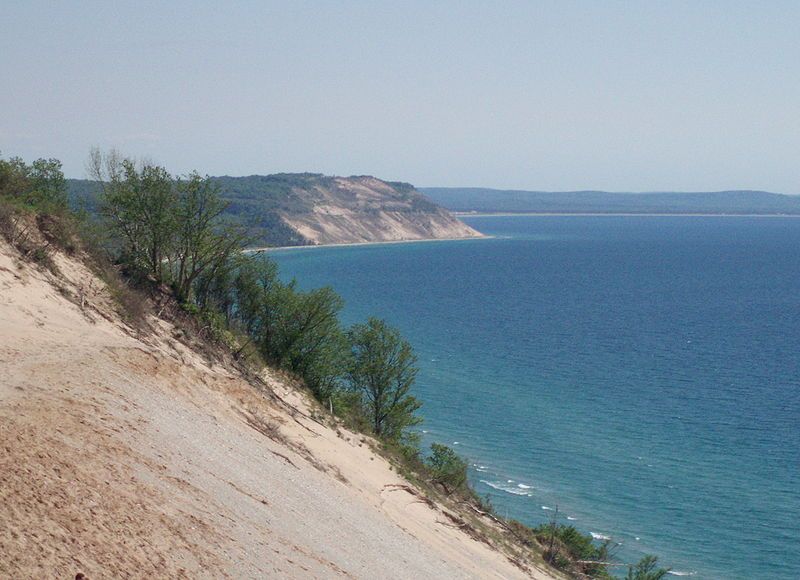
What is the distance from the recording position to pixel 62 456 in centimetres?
1270

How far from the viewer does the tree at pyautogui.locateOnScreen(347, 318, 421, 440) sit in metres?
37.4

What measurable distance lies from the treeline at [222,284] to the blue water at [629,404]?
4685 millimetres

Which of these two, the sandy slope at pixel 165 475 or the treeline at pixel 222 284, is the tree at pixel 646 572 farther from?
the sandy slope at pixel 165 475

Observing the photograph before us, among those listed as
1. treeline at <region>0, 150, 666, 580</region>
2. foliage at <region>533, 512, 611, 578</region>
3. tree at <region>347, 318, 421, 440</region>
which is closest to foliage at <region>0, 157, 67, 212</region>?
treeline at <region>0, 150, 666, 580</region>

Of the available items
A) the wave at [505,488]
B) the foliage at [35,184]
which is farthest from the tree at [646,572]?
the foliage at [35,184]

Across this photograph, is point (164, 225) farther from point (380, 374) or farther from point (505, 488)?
point (505, 488)

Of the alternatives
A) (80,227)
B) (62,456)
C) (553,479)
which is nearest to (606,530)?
(553,479)

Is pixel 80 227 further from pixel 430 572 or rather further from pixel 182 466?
pixel 430 572

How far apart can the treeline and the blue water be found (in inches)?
184

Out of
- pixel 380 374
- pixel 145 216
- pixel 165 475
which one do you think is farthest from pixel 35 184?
pixel 165 475

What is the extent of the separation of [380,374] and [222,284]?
9.26 metres

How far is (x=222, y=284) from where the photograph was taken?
33156mm

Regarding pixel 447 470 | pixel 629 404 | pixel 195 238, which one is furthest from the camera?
pixel 629 404

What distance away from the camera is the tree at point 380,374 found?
123 feet
